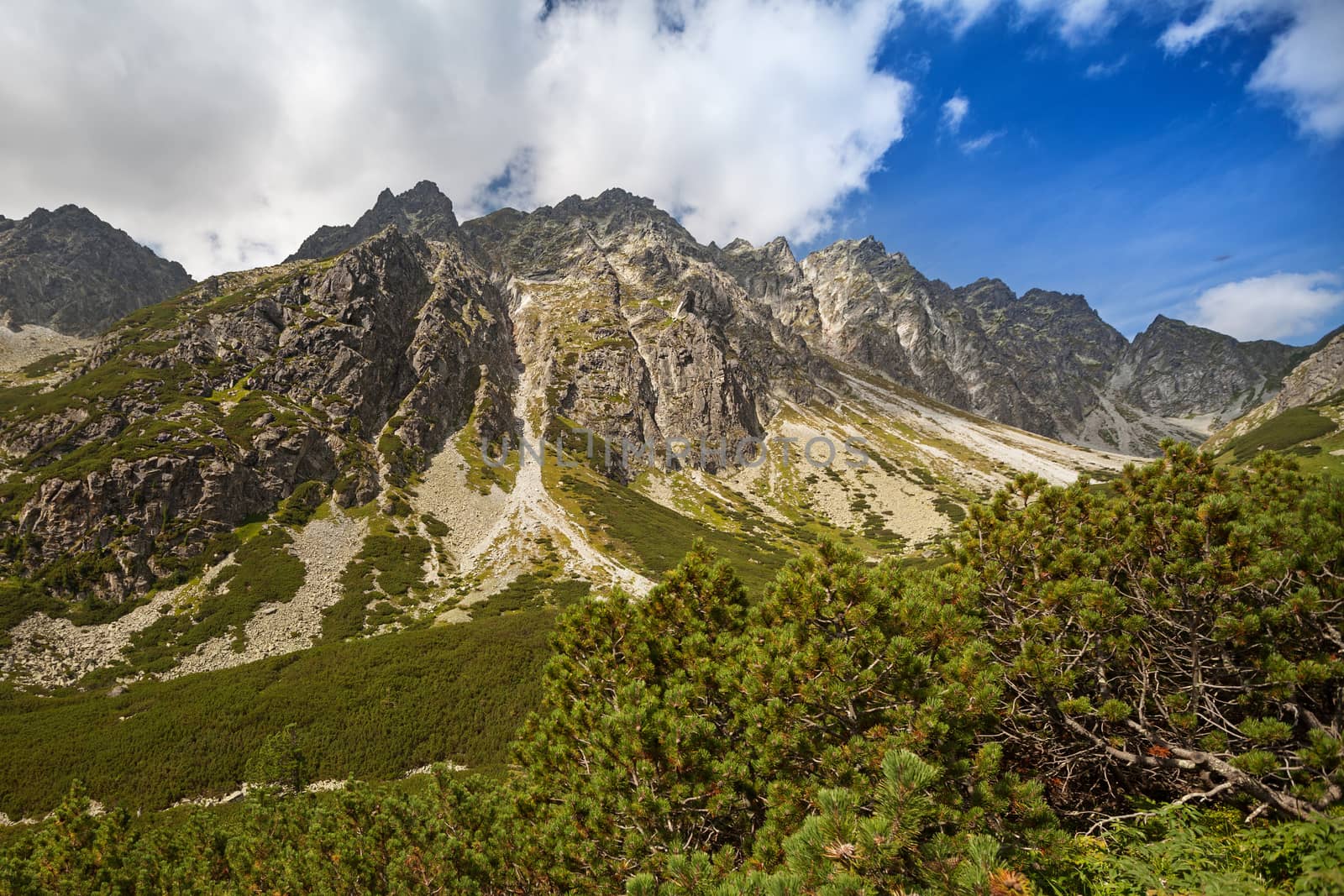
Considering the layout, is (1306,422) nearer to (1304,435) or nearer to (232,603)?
(1304,435)

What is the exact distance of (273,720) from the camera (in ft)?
108

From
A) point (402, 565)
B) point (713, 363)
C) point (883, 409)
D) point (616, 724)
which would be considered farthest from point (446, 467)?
point (883, 409)

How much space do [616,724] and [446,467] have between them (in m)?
98.4

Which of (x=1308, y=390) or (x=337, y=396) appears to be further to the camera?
(x=1308, y=390)

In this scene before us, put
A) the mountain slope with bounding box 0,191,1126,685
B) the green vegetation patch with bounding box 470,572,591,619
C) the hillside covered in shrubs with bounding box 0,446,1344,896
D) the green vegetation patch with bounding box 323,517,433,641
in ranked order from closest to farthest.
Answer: the hillside covered in shrubs with bounding box 0,446,1344,896, the green vegetation patch with bounding box 323,517,433,641, the mountain slope with bounding box 0,191,1126,685, the green vegetation patch with bounding box 470,572,591,619

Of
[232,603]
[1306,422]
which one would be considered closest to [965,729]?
[232,603]

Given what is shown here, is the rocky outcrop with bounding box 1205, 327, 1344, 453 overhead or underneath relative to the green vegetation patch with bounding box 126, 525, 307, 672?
overhead

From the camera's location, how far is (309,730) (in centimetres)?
3216

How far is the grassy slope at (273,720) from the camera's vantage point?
28344 mm

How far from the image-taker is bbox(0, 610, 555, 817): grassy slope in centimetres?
2834

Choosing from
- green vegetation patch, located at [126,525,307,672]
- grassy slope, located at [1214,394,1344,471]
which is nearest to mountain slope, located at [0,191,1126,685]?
green vegetation patch, located at [126,525,307,672]

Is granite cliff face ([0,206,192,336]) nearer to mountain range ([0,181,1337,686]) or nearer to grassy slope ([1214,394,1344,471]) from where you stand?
mountain range ([0,181,1337,686])

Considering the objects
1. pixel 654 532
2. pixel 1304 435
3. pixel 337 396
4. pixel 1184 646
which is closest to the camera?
pixel 1184 646

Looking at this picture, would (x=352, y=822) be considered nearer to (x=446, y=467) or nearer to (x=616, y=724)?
(x=616, y=724)
